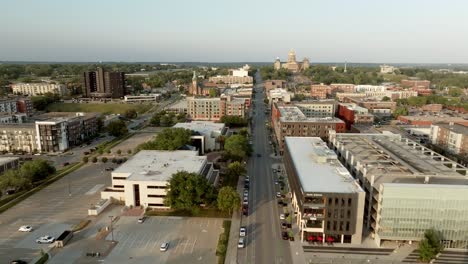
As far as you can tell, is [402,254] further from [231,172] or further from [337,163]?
[231,172]

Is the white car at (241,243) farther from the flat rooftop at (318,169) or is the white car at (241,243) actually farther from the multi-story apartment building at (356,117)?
the multi-story apartment building at (356,117)

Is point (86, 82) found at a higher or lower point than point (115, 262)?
higher

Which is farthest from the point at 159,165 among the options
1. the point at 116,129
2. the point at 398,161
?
the point at 116,129

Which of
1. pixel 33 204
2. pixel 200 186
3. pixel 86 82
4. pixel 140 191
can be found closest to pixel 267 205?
pixel 200 186

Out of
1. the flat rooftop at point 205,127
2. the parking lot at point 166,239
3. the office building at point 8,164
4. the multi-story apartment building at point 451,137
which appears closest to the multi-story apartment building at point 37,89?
the flat rooftop at point 205,127

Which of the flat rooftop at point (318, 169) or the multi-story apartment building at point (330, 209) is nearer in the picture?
the multi-story apartment building at point (330, 209)

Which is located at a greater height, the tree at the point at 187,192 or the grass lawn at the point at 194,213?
the tree at the point at 187,192
